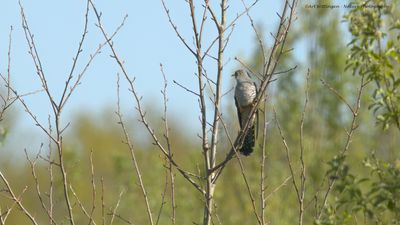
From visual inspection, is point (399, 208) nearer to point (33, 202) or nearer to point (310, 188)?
point (310, 188)

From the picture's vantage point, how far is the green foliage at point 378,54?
4.90 meters

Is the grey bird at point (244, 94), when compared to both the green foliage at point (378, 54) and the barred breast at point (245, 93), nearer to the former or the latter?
the barred breast at point (245, 93)

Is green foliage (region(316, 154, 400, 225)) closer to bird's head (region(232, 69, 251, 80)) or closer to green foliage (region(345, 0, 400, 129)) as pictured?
green foliage (region(345, 0, 400, 129))

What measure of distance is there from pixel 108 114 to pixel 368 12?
43797 mm

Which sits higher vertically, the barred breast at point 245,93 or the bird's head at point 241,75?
the bird's head at point 241,75

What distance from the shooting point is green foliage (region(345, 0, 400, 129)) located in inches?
193

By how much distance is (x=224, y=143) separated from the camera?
845cm

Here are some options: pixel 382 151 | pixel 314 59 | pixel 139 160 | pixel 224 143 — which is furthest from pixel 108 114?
pixel 224 143

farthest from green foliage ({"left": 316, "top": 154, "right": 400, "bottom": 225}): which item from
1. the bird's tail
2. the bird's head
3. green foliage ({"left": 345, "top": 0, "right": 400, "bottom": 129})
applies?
the bird's head

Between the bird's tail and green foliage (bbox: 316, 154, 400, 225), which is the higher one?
the bird's tail

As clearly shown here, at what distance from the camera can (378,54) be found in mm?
4941

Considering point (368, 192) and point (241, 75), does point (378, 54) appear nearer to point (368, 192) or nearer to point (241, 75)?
point (368, 192)

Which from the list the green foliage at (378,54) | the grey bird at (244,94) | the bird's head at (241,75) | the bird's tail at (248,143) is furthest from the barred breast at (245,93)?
the green foliage at (378,54)

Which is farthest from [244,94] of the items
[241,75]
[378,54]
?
[378,54]
